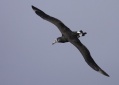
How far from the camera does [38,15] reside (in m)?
60.8

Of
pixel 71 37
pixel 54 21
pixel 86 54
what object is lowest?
pixel 86 54

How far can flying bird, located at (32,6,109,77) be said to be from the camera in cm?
5900

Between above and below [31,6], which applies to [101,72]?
below

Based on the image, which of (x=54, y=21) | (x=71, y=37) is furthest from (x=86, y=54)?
(x=54, y=21)

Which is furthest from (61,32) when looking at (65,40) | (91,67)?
(91,67)

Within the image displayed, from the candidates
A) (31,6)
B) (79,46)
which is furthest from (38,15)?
(79,46)

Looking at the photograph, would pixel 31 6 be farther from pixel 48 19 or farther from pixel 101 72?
pixel 101 72

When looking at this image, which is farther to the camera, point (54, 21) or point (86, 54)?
point (86, 54)

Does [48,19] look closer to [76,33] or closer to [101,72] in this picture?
[76,33]

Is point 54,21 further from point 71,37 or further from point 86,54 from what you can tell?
point 86,54

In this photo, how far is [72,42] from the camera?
60094mm

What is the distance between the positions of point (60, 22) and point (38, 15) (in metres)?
2.96

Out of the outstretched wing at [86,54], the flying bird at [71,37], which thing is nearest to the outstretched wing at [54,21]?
the flying bird at [71,37]

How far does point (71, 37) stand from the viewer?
195 ft
